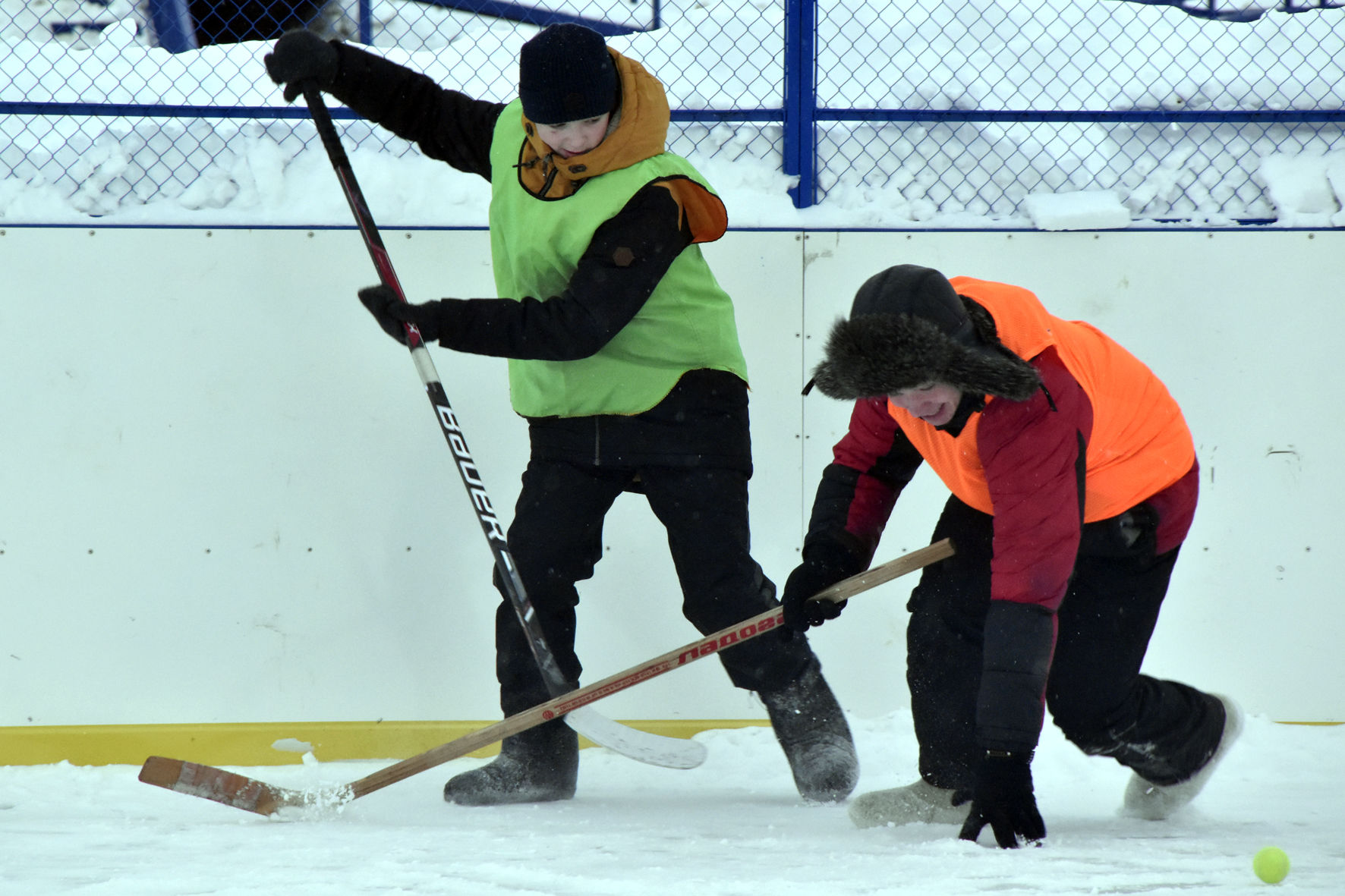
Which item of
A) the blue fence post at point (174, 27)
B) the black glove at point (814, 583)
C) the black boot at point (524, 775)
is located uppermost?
the blue fence post at point (174, 27)

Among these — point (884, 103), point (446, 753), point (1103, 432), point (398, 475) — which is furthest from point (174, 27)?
point (1103, 432)

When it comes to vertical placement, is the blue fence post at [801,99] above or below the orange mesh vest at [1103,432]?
above

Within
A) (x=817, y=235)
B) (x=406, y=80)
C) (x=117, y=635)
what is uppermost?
(x=406, y=80)

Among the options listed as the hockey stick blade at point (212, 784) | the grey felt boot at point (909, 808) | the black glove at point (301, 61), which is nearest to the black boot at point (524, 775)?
the hockey stick blade at point (212, 784)

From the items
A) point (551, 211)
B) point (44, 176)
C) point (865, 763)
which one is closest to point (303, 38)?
point (551, 211)

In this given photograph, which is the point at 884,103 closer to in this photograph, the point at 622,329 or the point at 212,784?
the point at 622,329

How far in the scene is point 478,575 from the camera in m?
2.54

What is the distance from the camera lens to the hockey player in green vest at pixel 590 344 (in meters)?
1.84

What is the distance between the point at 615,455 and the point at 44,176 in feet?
5.16

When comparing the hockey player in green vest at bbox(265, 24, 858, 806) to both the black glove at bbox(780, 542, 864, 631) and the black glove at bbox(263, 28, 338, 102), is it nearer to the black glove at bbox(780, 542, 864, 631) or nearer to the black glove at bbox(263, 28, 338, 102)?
the black glove at bbox(263, 28, 338, 102)

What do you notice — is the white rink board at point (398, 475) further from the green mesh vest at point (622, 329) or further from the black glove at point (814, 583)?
the black glove at point (814, 583)

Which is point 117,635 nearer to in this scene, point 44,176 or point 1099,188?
point 44,176

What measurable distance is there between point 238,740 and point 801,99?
1.89 meters

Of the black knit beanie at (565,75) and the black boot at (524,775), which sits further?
the black boot at (524,775)
